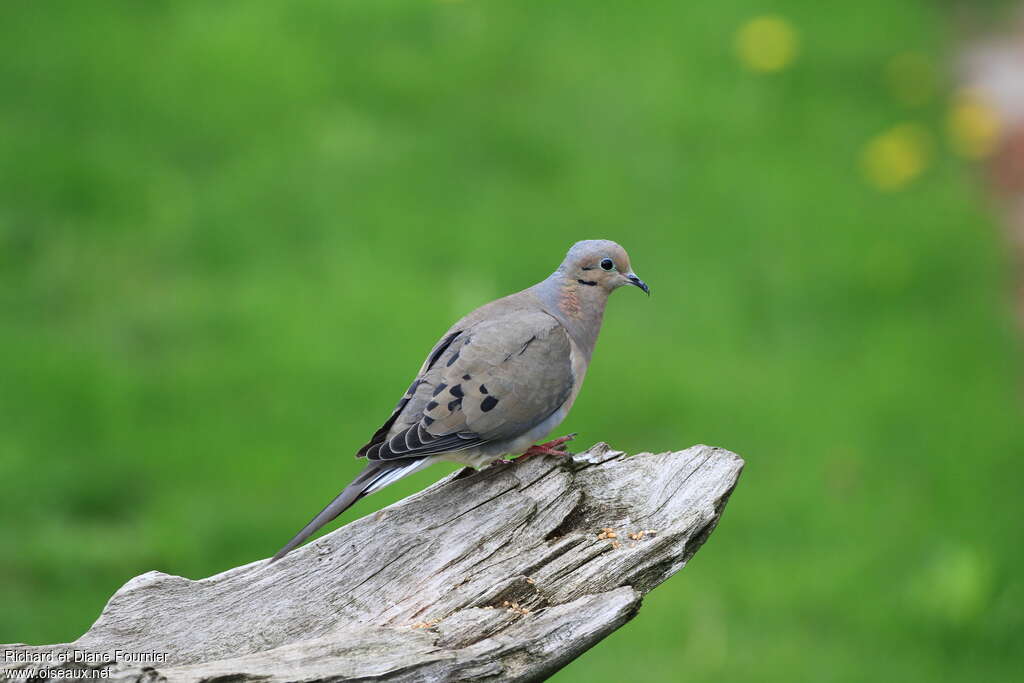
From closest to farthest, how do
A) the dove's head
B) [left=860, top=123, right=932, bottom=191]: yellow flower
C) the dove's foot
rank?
the dove's foot → the dove's head → [left=860, top=123, right=932, bottom=191]: yellow flower

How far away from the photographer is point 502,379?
503cm

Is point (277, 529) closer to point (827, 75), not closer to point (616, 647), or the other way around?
point (616, 647)

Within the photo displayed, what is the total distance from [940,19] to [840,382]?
21.7ft

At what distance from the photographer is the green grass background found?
25.3 feet

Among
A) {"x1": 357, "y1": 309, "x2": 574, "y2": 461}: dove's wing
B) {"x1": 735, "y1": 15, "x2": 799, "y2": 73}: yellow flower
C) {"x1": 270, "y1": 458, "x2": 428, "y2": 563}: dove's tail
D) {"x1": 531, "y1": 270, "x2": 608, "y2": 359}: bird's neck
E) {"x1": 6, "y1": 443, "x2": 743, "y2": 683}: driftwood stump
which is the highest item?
{"x1": 735, "y1": 15, "x2": 799, "y2": 73}: yellow flower

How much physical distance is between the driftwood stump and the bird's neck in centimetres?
53

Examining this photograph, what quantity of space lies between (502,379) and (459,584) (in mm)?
814

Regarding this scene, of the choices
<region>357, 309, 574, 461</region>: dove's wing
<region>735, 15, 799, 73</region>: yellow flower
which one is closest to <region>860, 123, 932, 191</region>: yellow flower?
<region>735, 15, 799, 73</region>: yellow flower

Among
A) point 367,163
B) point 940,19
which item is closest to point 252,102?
point 367,163

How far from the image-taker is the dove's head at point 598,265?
5340mm

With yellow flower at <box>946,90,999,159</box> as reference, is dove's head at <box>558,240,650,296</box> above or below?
below

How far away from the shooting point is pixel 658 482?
496cm

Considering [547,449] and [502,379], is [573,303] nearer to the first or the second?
[502,379]

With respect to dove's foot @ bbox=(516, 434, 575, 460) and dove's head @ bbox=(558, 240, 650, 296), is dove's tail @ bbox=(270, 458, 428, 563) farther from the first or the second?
dove's head @ bbox=(558, 240, 650, 296)
